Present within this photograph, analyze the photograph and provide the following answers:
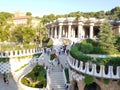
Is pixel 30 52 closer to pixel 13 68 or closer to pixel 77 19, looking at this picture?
pixel 13 68

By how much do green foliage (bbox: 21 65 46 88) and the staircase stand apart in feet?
2.90

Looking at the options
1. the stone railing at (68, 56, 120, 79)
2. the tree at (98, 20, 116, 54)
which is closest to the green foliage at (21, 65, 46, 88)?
the stone railing at (68, 56, 120, 79)

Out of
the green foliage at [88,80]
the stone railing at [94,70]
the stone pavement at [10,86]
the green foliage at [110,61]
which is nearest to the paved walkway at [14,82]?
the stone pavement at [10,86]

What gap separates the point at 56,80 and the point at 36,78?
281 centimetres

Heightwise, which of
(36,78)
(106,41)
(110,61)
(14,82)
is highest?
(106,41)

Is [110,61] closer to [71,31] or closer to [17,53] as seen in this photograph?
[17,53]

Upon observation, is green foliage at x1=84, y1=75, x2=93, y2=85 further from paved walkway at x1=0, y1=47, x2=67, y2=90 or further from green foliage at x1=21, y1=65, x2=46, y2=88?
paved walkway at x1=0, y1=47, x2=67, y2=90

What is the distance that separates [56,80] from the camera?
93.2 ft

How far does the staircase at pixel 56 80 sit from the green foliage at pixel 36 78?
0.88 meters

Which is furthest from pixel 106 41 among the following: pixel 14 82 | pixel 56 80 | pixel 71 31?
pixel 71 31

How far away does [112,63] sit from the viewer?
22.5 meters

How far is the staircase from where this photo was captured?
27094 mm

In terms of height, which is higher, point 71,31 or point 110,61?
point 110,61

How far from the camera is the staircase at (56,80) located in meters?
27.1
